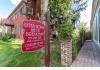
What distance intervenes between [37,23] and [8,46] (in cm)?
494

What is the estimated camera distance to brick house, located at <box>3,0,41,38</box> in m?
9.56

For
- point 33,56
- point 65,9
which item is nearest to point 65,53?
point 33,56

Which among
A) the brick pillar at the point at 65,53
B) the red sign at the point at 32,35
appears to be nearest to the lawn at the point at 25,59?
the brick pillar at the point at 65,53

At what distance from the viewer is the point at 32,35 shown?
3098 millimetres

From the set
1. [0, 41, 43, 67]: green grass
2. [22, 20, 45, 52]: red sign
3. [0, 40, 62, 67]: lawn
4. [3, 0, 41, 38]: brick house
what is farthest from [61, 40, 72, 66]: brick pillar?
[3, 0, 41, 38]: brick house

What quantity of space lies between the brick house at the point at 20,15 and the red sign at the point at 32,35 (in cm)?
587

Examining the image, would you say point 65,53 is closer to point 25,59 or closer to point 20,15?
point 25,59

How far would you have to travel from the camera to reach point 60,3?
9.55 metres

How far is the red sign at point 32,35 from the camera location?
3.00 metres

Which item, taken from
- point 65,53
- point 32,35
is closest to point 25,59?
point 65,53

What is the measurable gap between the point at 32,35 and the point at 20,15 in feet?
28.7

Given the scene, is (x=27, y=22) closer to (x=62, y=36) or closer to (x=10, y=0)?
(x=62, y=36)

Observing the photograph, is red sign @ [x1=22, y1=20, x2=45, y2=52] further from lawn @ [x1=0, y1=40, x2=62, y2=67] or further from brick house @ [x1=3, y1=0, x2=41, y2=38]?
brick house @ [x1=3, y1=0, x2=41, y2=38]

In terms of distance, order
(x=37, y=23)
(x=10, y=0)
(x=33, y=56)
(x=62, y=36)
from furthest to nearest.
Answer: (x=10, y=0) → (x=33, y=56) → (x=62, y=36) → (x=37, y=23)
